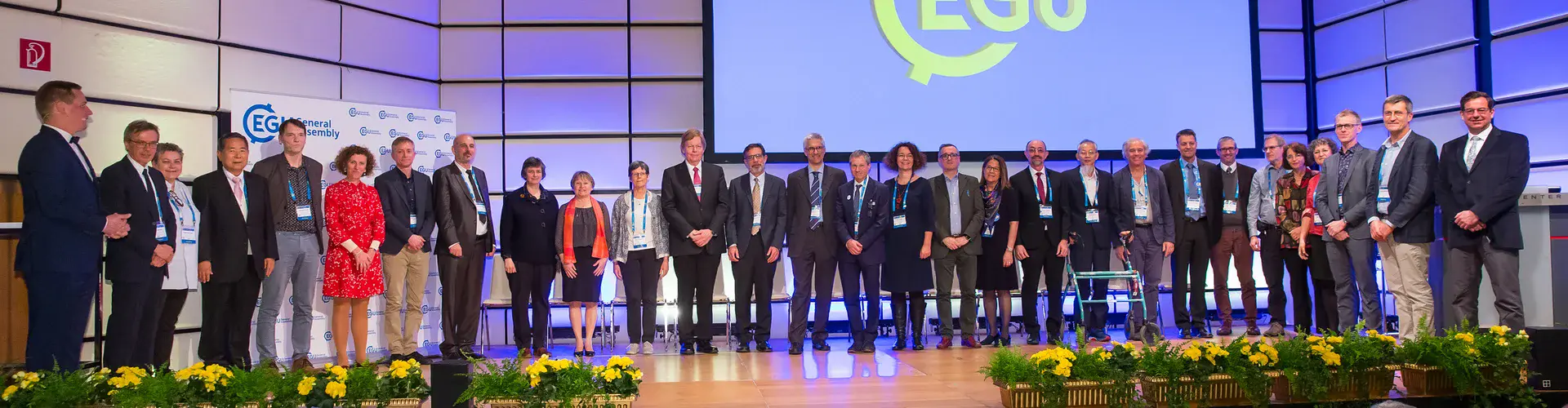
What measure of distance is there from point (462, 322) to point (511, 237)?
23.4 inches

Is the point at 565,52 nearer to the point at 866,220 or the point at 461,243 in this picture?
the point at 461,243

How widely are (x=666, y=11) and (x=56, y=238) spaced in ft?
13.7

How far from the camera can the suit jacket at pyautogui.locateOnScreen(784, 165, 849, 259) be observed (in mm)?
6078

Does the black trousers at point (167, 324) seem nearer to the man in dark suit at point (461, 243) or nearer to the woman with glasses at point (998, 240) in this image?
the man in dark suit at point (461, 243)

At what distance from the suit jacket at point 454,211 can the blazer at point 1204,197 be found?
14.8ft

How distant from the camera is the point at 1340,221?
563cm

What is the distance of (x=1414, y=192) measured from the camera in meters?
5.08

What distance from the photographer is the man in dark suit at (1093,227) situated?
6.38 m

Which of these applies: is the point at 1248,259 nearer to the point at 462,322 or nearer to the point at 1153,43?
the point at 1153,43

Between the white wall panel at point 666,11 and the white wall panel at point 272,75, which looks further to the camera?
the white wall panel at point 666,11

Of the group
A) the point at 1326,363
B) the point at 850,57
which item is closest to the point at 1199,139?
the point at 850,57

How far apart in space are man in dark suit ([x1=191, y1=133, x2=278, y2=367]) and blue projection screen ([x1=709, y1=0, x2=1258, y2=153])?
3024mm

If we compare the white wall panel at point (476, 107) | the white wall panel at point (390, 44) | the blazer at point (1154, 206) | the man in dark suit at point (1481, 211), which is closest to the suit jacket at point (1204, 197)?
the blazer at point (1154, 206)

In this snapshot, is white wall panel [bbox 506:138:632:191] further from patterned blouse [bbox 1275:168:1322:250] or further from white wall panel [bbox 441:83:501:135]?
patterned blouse [bbox 1275:168:1322:250]
